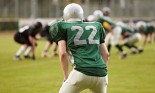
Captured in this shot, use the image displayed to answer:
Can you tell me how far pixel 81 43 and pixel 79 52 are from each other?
132 mm

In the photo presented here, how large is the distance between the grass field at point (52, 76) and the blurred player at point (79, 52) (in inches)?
193

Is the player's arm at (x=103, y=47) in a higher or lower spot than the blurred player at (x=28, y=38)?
higher

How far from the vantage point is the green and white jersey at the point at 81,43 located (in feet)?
22.3

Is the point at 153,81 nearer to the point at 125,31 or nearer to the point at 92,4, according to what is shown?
the point at 125,31

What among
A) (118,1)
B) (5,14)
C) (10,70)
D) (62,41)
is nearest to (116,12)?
(118,1)

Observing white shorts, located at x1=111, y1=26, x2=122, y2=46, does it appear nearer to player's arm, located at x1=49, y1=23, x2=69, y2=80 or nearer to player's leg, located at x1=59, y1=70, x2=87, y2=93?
player's arm, located at x1=49, y1=23, x2=69, y2=80

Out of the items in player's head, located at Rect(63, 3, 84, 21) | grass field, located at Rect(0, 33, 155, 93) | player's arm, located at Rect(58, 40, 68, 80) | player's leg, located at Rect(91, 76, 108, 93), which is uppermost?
player's head, located at Rect(63, 3, 84, 21)

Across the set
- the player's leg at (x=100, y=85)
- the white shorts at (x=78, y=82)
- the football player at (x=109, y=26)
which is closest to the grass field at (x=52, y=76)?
the football player at (x=109, y=26)

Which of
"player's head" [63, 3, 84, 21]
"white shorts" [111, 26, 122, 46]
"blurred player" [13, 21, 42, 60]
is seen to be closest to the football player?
"white shorts" [111, 26, 122, 46]

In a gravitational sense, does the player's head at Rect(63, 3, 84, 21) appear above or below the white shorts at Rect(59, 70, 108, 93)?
above

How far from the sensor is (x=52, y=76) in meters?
15.0

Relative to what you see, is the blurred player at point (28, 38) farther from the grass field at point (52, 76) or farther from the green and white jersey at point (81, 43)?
the green and white jersey at point (81, 43)

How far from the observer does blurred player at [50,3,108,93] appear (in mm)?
6715

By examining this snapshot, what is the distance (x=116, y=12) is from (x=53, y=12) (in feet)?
19.6
